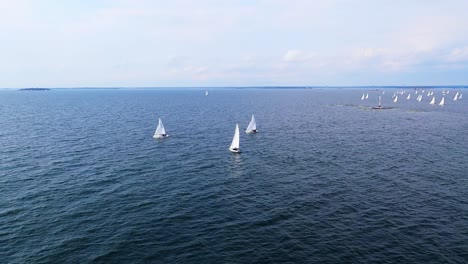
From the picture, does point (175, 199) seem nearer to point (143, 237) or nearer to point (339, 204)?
point (143, 237)

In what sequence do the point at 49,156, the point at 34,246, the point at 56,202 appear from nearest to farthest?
the point at 34,246
the point at 56,202
the point at 49,156

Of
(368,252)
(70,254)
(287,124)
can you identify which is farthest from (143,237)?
(287,124)

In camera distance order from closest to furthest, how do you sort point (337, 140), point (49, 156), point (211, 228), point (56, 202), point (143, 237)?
1. point (143, 237)
2. point (211, 228)
3. point (56, 202)
4. point (49, 156)
5. point (337, 140)

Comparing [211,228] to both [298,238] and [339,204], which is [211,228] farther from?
[339,204]

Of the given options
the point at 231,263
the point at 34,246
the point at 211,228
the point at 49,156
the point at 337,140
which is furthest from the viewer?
the point at 337,140

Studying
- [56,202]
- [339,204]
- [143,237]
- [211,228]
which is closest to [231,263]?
[211,228]

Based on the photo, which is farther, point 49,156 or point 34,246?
point 49,156
